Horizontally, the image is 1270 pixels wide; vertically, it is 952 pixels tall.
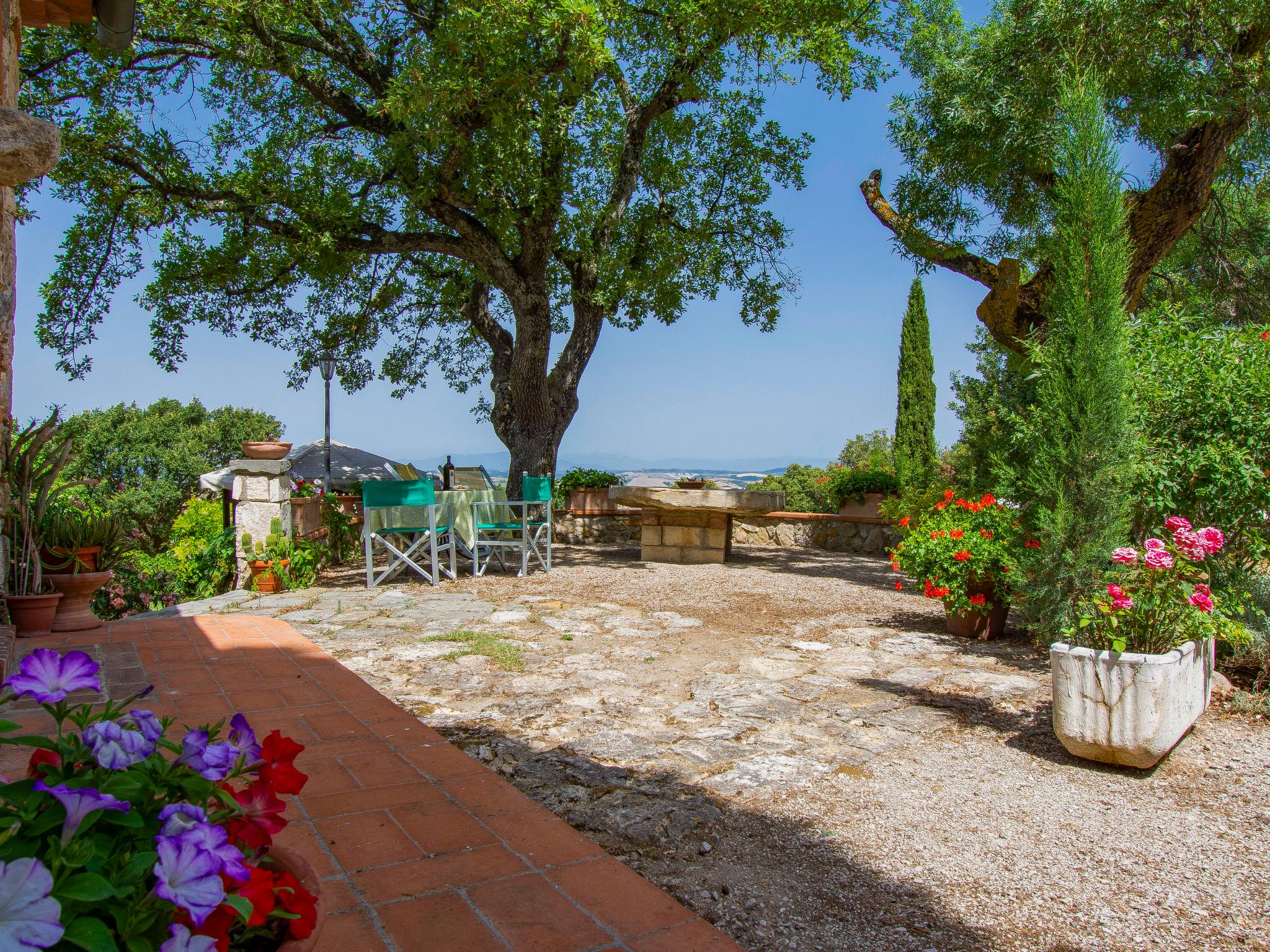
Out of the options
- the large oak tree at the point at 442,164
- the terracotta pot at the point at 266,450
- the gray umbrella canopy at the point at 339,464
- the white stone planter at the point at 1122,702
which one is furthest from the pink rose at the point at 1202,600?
the gray umbrella canopy at the point at 339,464

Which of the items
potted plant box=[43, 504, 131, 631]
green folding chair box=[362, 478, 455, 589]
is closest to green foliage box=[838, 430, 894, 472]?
green folding chair box=[362, 478, 455, 589]

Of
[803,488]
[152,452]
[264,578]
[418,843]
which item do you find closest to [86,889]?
[418,843]

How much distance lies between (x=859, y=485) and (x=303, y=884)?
10.1m

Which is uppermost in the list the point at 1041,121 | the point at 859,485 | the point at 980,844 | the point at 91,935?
the point at 1041,121

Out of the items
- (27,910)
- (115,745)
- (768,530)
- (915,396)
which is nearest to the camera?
(27,910)

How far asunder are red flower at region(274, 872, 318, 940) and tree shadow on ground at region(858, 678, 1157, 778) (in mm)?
2823

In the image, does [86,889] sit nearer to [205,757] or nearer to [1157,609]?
[205,757]

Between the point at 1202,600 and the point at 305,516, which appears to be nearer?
the point at 1202,600

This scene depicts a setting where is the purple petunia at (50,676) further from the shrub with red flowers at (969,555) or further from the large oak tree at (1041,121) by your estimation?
the large oak tree at (1041,121)

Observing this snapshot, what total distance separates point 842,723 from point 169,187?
797 centimetres

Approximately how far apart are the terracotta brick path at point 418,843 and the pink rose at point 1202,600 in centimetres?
234

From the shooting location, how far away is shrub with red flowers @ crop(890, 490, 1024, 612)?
4.86 meters

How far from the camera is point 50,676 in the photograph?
94 centimetres

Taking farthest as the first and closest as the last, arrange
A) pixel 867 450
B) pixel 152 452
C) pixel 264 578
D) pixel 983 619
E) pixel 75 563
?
pixel 867 450
pixel 152 452
pixel 264 578
pixel 983 619
pixel 75 563
